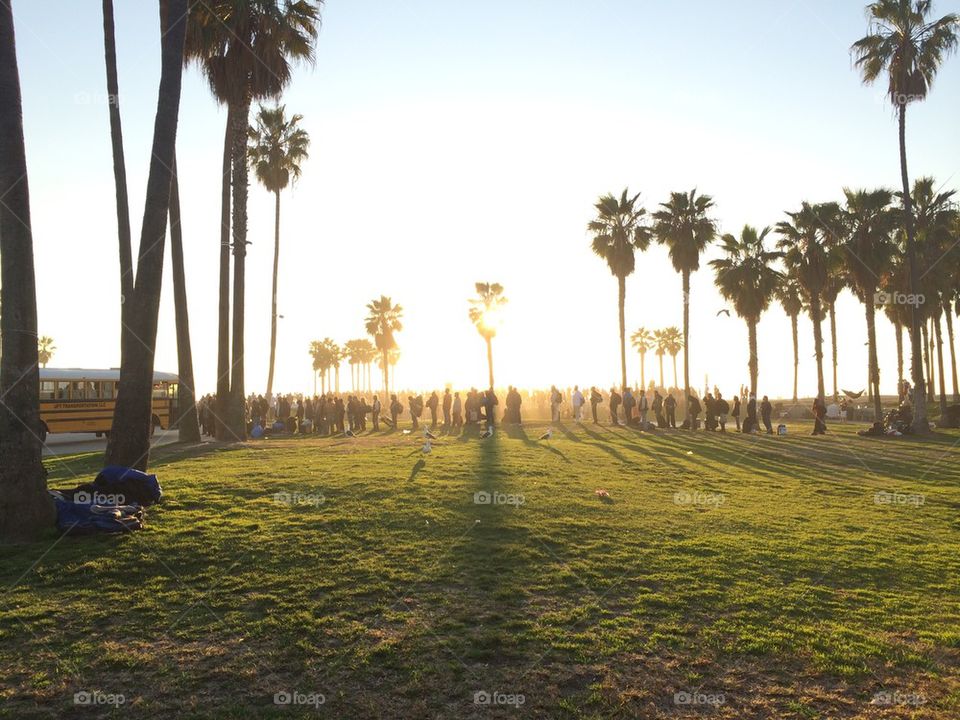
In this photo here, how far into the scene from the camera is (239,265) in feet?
71.0

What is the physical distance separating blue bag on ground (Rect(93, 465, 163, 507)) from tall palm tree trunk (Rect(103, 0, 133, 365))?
647 cm

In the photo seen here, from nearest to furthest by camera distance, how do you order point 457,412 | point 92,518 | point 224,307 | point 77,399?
point 92,518, point 224,307, point 77,399, point 457,412

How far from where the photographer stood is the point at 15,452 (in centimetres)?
802

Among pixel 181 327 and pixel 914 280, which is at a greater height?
pixel 914 280

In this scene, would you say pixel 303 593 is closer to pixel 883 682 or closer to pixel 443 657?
pixel 443 657

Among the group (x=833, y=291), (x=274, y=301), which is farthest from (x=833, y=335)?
(x=274, y=301)

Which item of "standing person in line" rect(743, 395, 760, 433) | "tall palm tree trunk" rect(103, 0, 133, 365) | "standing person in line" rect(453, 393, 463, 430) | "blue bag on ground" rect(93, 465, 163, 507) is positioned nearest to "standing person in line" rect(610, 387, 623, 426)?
"standing person in line" rect(743, 395, 760, 433)

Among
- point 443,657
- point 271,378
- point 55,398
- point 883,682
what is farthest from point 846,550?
point 271,378

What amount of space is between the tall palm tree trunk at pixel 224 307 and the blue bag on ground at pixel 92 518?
12.4m

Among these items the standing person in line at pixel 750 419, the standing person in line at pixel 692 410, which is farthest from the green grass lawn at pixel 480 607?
the standing person in line at pixel 692 410

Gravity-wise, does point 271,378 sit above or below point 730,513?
above

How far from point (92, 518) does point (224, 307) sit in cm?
1409

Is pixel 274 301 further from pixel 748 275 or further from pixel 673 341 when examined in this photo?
pixel 673 341

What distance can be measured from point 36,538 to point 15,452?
1090 mm
